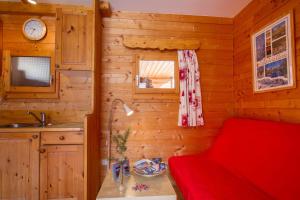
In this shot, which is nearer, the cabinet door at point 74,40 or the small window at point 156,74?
the cabinet door at point 74,40

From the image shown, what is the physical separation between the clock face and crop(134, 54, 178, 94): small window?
4.11 ft

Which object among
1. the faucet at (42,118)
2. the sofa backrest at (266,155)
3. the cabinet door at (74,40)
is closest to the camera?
the sofa backrest at (266,155)

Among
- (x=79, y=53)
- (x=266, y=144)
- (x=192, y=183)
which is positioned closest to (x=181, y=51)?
(x=79, y=53)

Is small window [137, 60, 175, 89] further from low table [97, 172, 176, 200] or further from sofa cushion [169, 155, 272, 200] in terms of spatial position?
low table [97, 172, 176, 200]

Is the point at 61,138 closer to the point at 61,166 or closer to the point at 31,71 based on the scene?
the point at 61,166

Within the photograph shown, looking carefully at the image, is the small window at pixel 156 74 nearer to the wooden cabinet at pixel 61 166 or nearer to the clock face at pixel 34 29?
the wooden cabinet at pixel 61 166

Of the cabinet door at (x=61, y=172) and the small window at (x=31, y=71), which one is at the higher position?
the small window at (x=31, y=71)

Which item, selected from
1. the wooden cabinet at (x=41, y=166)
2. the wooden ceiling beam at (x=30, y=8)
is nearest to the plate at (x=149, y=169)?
the wooden cabinet at (x=41, y=166)

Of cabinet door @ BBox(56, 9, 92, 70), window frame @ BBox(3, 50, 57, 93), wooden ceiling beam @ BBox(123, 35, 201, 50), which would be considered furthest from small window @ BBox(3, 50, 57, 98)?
wooden ceiling beam @ BBox(123, 35, 201, 50)

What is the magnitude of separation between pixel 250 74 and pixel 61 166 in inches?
92.5

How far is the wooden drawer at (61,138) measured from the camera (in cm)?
185

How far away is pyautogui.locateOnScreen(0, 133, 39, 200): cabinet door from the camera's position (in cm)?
181

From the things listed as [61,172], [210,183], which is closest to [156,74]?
[210,183]

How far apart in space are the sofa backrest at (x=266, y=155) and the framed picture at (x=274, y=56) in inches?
16.4
